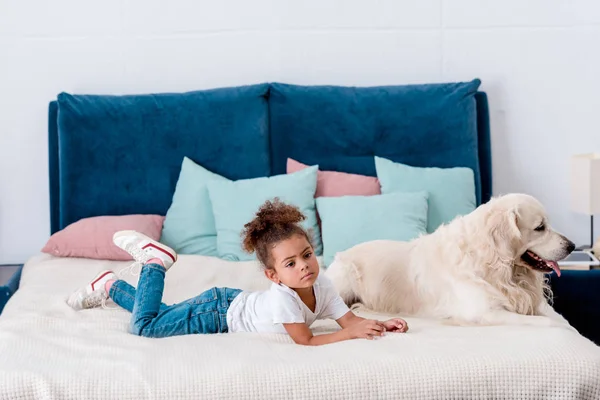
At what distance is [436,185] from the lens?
385cm

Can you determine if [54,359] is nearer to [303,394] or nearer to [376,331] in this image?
[303,394]

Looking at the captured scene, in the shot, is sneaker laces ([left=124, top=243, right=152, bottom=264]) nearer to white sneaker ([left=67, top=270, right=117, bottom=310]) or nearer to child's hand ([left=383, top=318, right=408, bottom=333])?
white sneaker ([left=67, top=270, right=117, bottom=310])

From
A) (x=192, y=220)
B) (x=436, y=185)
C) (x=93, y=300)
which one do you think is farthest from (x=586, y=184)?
(x=93, y=300)

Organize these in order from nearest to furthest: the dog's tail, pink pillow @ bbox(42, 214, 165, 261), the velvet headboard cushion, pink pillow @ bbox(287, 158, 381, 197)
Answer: the dog's tail → pink pillow @ bbox(42, 214, 165, 261) → pink pillow @ bbox(287, 158, 381, 197) → the velvet headboard cushion

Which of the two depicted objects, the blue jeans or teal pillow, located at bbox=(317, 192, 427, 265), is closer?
the blue jeans

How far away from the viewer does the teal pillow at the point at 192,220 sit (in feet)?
12.7

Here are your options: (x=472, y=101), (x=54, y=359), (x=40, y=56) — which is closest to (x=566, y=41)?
(x=472, y=101)

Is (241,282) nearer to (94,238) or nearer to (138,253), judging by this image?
Answer: (138,253)

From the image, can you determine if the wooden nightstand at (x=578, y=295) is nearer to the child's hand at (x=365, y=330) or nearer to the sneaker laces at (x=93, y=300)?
the child's hand at (x=365, y=330)

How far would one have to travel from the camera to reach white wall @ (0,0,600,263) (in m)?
4.22

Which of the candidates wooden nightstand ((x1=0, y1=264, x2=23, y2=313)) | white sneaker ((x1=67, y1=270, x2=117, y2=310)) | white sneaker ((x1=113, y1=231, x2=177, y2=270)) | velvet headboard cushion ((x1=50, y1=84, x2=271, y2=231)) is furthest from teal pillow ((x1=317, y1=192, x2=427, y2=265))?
wooden nightstand ((x1=0, y1=264, x2=23, y2=313))

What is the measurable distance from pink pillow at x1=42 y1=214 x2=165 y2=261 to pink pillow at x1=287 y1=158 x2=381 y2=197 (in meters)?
0.73

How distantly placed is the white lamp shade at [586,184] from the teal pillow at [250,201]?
122cm

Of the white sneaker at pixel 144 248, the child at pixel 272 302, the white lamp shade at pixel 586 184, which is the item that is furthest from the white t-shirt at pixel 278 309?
the white lamp shade at pixel 586 184
